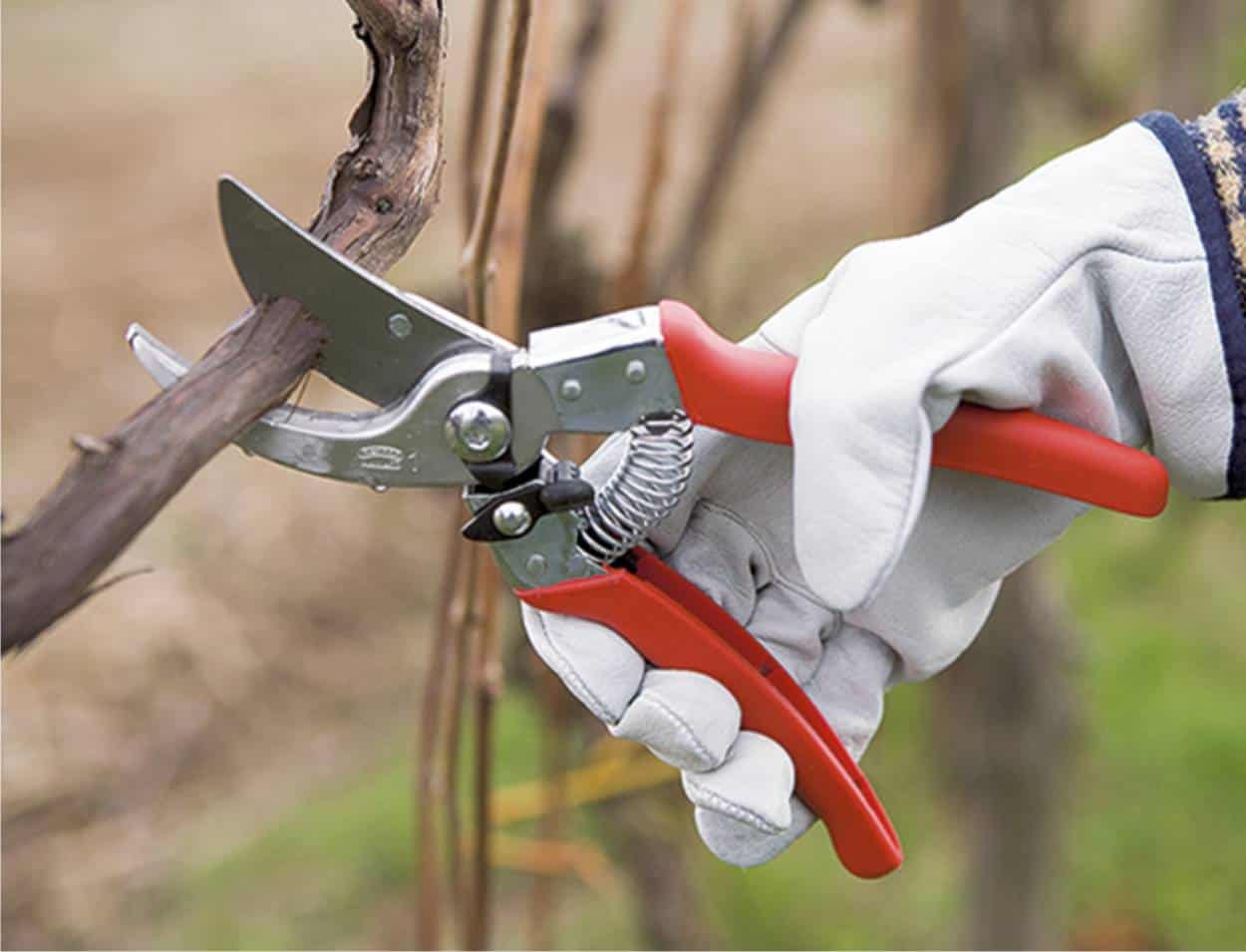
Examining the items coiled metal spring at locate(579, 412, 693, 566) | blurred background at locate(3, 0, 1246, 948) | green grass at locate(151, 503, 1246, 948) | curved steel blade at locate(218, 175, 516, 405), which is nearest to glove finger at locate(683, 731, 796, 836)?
coiled metal spring at locate(579, 412, 693, 566)

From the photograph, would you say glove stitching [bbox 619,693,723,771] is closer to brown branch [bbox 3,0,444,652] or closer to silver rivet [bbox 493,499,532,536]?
silver rivet [bbox 493,499,532,536]

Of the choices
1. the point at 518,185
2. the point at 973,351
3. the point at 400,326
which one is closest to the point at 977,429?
the point at 973,351

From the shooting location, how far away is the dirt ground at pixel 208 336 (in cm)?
180

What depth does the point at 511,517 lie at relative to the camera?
60 centimetres

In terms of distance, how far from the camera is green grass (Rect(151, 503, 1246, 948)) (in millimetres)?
1572

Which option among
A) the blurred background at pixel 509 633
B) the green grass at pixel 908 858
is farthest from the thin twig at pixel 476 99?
the green grass at pixel 908 858

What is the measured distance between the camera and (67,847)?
5.71 feet

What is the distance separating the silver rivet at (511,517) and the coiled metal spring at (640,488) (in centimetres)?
3

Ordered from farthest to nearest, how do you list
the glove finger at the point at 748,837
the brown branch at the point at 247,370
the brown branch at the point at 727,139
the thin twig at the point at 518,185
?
the brown branch at the point at 727,139
the thin twig at the point at 518,185
the glove finger at the point at 748,837
the brown branch at the point at 247,370

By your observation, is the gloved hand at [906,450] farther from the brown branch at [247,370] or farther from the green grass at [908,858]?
the green grass at [908,858]

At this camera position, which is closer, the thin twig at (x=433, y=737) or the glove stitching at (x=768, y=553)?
the glove stitching at (x=768, y=553)

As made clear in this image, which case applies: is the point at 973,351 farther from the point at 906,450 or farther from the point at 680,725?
the point at 680,725

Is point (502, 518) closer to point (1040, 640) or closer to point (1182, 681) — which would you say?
point (1040, 640)

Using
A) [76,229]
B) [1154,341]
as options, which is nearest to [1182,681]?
[1154,341]
